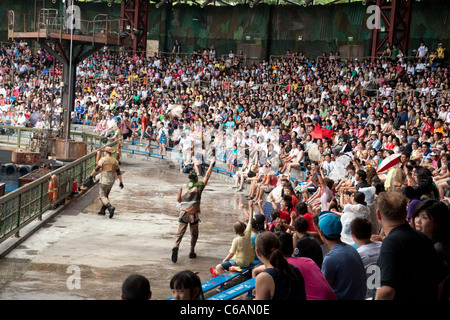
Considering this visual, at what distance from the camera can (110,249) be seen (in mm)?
10953

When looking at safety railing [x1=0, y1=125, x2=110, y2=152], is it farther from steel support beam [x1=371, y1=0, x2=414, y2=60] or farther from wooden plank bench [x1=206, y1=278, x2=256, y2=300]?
wooden plank bench [x1=206, y1=278, x2=256, y2=300]

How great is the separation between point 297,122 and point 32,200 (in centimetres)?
1093

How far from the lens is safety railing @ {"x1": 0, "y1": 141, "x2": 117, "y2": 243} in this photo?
10312 mm

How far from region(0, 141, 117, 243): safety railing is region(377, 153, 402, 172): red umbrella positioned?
293 inches

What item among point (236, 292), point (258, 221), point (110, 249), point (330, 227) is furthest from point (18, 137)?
point (330, 227)

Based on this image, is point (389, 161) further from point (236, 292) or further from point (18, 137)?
point (18, 137)

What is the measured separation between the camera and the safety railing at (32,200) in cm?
1031

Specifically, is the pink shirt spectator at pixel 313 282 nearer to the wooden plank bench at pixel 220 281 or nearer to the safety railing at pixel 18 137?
the wooden plank bench at pixel 220 281

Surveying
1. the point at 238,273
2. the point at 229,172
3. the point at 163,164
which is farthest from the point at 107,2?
the point at 238,273

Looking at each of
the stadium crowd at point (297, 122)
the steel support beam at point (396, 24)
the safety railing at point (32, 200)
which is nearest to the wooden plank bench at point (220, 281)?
the stadium crowd at point (297, 122)

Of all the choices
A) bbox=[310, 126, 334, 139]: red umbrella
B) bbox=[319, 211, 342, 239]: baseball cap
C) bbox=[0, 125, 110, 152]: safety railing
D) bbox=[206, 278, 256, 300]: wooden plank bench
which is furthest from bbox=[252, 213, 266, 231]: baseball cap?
bbox=[0, 125, 110, 152]: safety railing

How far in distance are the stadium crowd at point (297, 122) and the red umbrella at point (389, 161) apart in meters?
0.02

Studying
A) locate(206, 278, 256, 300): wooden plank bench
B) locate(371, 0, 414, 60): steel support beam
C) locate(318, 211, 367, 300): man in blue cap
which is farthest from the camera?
locate(371, 0, 414, 60): steel support beam
